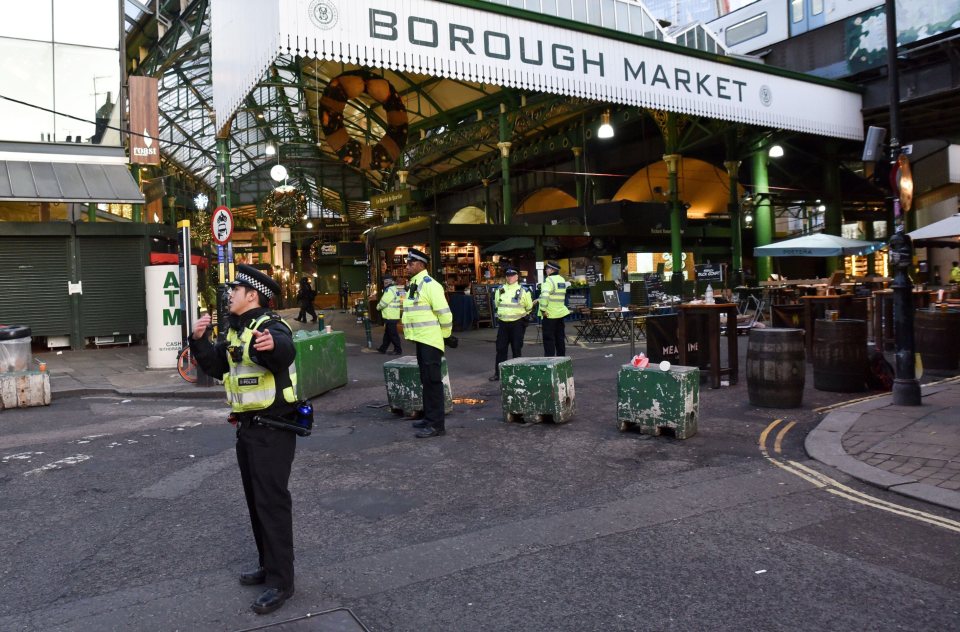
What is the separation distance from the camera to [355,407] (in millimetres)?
9734

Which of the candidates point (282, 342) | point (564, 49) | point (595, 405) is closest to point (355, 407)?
point (595, 405)

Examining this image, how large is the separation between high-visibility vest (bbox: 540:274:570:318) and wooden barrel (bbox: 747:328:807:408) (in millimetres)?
3415

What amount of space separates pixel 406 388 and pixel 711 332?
4567 millimetres

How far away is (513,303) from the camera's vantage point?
1106 centimetres

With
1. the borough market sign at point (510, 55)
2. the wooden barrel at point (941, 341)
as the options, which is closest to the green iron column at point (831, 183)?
the borough market sign at point (510, 55)

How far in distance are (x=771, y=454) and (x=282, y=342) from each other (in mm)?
4861

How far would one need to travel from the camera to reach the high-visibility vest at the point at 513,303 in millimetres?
11070

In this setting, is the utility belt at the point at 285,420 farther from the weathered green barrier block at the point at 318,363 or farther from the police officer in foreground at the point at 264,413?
the weathered green barrier block at the point at 318,363

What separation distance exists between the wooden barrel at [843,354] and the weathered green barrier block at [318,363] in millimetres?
7177

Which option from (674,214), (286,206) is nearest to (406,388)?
(674,214)

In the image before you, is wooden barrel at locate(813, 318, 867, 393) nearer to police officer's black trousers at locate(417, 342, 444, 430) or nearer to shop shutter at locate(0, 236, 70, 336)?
police officer's black trousers at locate(417, 342, 444, 430)

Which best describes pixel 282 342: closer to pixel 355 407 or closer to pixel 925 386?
pixel 355 407

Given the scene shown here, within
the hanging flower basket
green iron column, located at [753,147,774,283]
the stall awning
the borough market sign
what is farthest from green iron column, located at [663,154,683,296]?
the hanging flower basket

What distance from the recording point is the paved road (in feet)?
11.7
